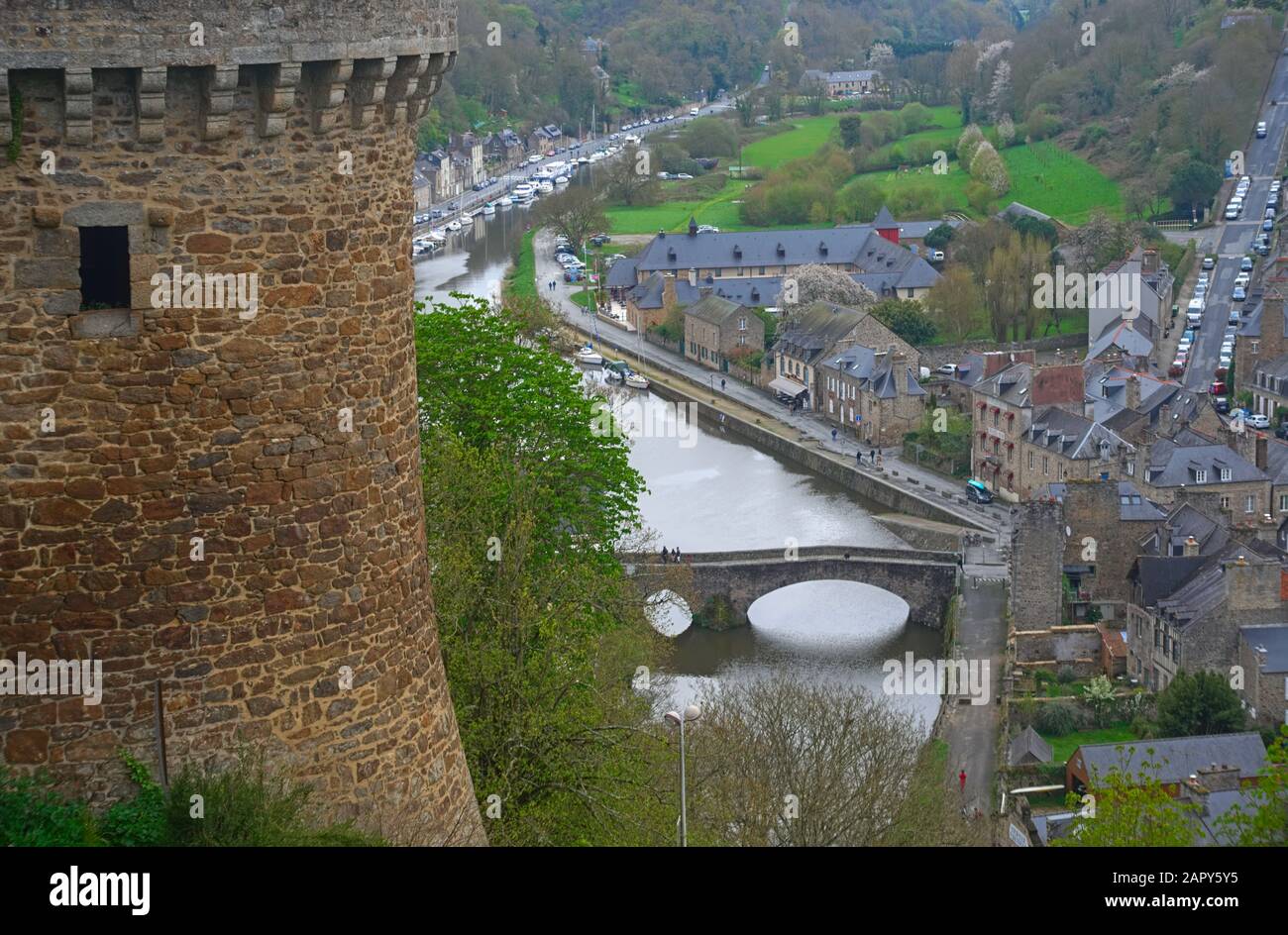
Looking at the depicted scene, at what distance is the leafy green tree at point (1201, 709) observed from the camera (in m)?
35.2

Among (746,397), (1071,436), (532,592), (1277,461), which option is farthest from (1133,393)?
(532,592)

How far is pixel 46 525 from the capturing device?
7527 mm

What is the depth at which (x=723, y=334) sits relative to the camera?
72125 millimetres

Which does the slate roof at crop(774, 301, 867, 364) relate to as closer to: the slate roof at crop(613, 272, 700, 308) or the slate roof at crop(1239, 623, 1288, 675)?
the slate roof at crop(613, 272, 700, 308)

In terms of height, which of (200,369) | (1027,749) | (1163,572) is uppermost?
(200,369)

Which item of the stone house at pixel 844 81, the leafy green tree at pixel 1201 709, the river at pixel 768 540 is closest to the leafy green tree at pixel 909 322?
the river at pixel 768 540

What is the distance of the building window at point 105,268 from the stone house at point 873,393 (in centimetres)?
5307

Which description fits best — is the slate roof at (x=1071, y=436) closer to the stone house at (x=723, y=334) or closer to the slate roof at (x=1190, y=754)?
the slate roof at (x=1190, y=754)

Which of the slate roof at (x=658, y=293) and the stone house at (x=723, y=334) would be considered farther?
the slate roof at (x=658, y=293)

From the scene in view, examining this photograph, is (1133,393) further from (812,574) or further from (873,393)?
(812,574)

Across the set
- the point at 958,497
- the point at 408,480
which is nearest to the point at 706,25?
the point at 958,497

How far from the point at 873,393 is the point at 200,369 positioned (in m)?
54.0

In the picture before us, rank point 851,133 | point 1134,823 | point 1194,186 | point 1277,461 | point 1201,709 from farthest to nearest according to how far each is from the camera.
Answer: point 851,133 → point 1194,186 → point 1277,461 → point 1201,709 → point 1134,823

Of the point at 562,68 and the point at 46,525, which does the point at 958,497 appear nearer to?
the point at 46,525
